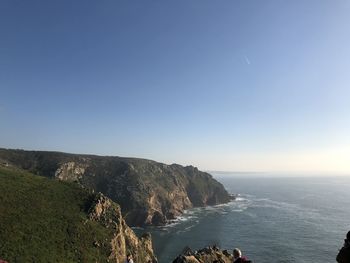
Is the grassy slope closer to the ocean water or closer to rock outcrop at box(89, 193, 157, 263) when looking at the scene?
rock outcrop at box(89, 193, 157, 263)

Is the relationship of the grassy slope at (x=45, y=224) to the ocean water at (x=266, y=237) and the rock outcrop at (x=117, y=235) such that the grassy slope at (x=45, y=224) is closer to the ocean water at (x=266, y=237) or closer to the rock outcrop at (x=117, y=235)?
the rock outcrop at (x=117, y=235)

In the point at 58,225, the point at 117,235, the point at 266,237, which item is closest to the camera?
the point at 58,225

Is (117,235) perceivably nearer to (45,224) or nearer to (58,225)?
(58,225)

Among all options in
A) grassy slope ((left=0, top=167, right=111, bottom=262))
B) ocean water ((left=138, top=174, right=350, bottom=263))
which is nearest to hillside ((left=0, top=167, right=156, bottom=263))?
grassy slope ((left=0, top=167, right=111, bottom=262))

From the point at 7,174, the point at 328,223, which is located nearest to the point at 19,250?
the point at 7,174

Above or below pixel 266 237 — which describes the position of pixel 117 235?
above

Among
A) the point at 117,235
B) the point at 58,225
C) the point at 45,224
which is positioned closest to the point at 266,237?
the point at 117,235

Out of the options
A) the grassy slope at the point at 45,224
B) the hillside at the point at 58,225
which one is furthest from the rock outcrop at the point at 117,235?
the grassy slope at the point at 45,224
